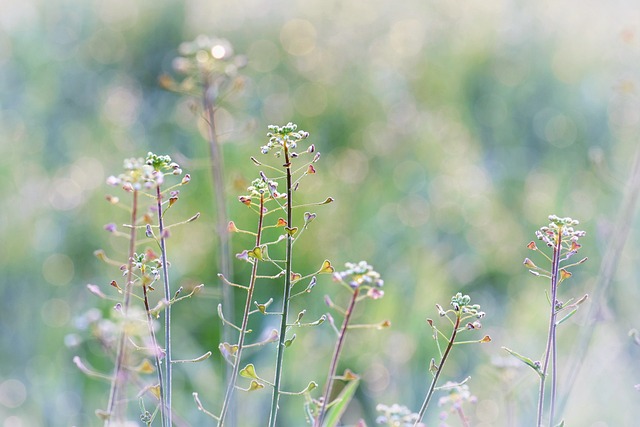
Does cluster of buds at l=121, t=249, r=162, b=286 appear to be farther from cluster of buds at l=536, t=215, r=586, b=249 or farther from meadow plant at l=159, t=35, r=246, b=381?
cluster of buds at l=536, t=215, r=586, b=249

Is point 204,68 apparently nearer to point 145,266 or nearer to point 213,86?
point 213,86

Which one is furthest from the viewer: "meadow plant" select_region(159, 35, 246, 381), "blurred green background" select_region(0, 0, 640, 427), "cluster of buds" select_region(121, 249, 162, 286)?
"blurred green background" select_region(0, 0, 640, 427)

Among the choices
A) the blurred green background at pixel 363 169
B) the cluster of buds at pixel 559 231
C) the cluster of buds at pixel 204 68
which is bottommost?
the blurred green background at pixel 363 169

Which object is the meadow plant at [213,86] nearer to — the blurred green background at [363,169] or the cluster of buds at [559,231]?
the blurred green background at [363,169]

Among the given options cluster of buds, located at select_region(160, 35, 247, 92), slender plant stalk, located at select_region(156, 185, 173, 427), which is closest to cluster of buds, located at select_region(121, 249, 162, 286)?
slender plant stalk, located at select_region(156, 185, 173, 427)

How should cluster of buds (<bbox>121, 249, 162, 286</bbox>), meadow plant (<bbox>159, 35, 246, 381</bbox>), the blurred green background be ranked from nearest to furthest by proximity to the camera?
cluster of buds (<bbox>121, 249, 162, 286</bbox>) < meadow plant (<bbox>159, 35, 246, 381</bbox>) < the blurred green background

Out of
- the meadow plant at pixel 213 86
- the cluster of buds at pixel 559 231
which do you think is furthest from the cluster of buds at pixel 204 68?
the cluster of buds at pixel 559 231

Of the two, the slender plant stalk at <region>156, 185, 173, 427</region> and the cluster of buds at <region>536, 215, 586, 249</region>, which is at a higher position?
the cluster of buds at <region>536, 215, 586, 249</region>

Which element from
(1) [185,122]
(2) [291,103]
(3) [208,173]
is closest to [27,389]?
(3) [208,173]

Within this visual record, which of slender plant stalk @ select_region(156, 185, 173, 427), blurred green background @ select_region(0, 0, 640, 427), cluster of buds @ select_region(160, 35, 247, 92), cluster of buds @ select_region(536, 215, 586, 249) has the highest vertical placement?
cluster of buds @ select_region(160, 35, 247, 92)
